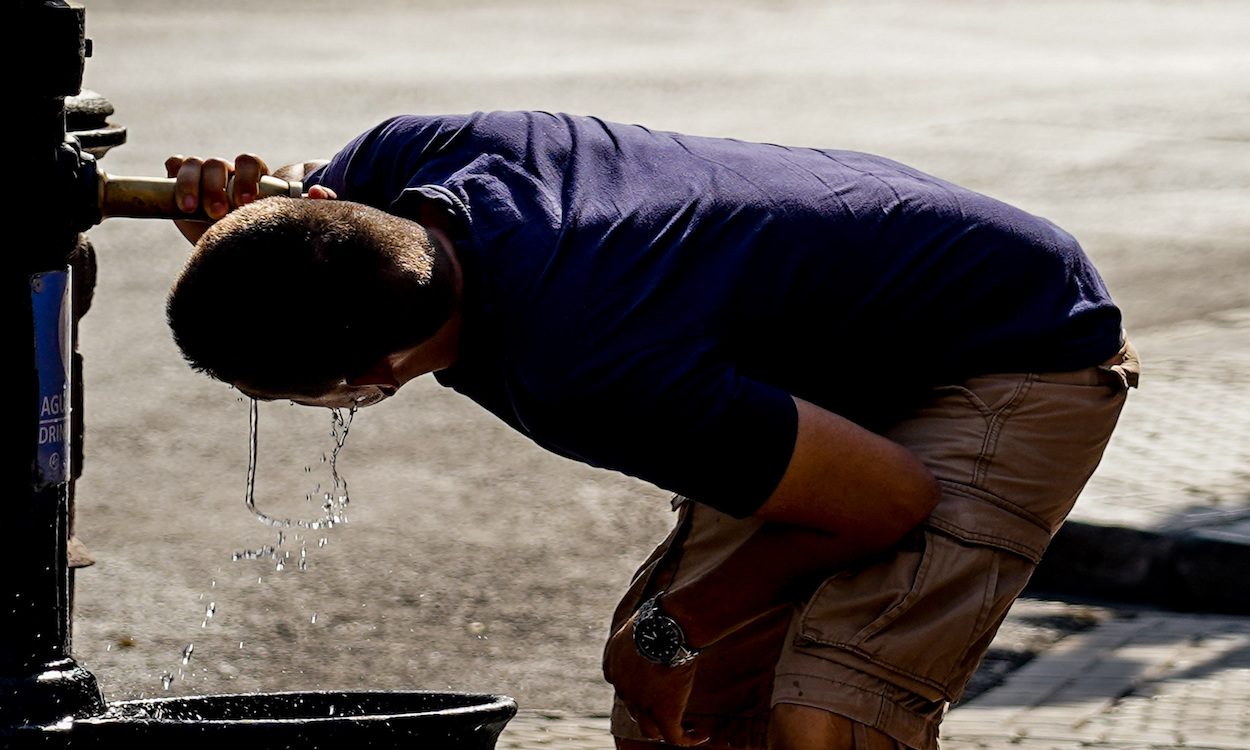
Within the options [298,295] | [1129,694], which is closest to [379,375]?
[298,295]

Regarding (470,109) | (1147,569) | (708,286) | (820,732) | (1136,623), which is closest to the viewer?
(708,286)

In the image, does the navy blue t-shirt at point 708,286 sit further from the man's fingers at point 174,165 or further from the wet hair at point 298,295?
the man's fingers at point 174,165

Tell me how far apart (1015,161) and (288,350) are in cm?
828

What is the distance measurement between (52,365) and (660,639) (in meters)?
0.94

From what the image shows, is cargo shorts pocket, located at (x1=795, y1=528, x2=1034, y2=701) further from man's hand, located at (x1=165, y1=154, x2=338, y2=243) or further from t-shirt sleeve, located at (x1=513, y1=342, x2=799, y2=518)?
man's hand, located at (x1=165, y1=154, x2=338, y2=243)

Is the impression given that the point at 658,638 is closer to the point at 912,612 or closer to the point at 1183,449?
the point at 912,612

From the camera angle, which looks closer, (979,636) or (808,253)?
(808,253)

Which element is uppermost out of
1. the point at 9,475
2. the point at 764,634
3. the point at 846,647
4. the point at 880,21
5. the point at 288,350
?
the point at 288,350

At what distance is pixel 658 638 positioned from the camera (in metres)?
2.50

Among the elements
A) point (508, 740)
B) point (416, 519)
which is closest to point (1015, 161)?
point (416, 519)

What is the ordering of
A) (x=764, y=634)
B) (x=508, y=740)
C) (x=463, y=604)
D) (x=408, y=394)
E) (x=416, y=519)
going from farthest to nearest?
(x=408, y=394), (x=416, y=519), (x=463, y=604), (x=508, y=740), (x=764, y=634)

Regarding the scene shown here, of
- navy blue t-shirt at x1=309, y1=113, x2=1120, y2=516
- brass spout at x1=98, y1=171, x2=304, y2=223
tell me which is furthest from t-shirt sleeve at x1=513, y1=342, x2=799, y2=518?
brass spout at x1=98, y1=171, x2=304, y2=223

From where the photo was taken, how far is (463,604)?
442 cm

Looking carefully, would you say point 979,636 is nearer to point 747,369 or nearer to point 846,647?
point 846,647
